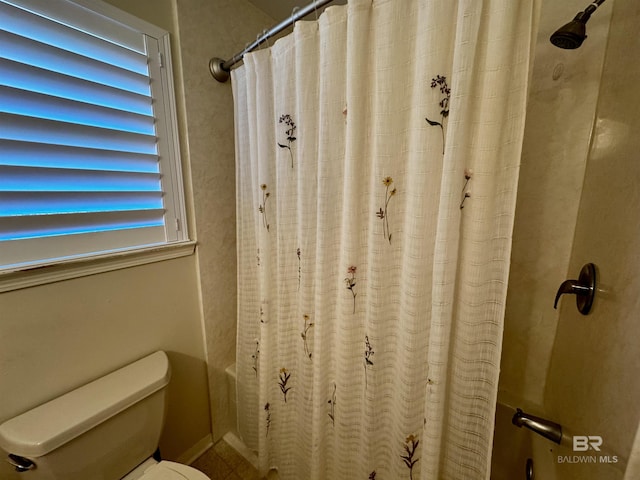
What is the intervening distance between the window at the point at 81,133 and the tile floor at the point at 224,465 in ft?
3.93

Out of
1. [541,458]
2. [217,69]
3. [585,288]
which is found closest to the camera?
[585,288]

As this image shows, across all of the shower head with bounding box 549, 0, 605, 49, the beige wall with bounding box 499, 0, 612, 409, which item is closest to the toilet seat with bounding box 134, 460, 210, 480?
the beige wall with bounding box 499, 0, 612, 409

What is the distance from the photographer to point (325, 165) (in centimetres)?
76

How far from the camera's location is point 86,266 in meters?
0.85

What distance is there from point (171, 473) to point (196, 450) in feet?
1.84

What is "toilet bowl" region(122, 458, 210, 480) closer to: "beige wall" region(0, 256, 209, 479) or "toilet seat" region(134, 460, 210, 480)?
"toilet seat" region(134, 460, 210, 480)

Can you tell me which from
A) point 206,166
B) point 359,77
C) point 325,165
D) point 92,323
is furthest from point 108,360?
point 359,77

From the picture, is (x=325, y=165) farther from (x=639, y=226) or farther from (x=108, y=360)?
(x=108, y=360)

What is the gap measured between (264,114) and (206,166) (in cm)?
40

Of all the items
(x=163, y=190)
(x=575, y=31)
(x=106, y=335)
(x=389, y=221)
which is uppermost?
(x=575, y=31)

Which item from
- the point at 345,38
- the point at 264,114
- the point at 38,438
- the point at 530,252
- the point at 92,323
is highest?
the point at 345,38

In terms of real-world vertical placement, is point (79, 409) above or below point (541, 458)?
above

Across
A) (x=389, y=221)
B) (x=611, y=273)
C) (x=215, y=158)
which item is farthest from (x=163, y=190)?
(x=611, y=273)

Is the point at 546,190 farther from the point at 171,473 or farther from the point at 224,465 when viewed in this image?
the point at 224,465
